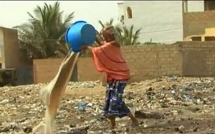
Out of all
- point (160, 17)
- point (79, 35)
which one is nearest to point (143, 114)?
point (79, 35)

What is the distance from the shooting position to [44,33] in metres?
34.8

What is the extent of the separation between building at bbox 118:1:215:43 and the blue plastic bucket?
33367mm

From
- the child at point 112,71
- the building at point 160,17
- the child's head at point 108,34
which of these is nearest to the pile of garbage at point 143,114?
the child at point 112,71

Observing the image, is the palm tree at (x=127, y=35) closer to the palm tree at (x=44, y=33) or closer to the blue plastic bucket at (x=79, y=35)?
the palm tree at (x=44, y=33)

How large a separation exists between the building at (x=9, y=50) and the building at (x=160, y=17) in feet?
32.7

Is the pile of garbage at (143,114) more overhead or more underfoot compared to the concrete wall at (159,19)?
more underfoot

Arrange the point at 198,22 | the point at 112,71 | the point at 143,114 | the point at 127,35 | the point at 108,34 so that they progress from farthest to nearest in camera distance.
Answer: the point at 127,35
the point at 198,22
the point at 143,114
the point at 108,34
the point at 112,71

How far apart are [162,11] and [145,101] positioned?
1206 inches

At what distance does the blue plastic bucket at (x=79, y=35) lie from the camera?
6.95 meters

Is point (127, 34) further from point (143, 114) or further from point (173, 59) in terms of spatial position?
point (143, 114)

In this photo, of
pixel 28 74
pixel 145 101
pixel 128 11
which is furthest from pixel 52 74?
pixel 128 11

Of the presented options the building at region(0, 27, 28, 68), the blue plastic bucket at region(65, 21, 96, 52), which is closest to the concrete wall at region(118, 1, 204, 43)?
the building at region(0, 27, 28, 68)

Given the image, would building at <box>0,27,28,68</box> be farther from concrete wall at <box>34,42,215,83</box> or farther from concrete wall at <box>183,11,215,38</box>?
concrete wall at <box>34,42,215,83</box>

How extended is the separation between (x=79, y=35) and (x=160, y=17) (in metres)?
35.0
